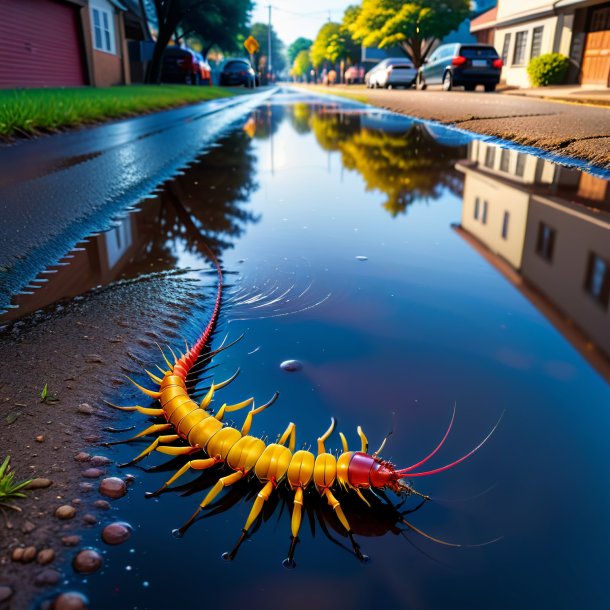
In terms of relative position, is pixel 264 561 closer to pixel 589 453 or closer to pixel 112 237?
pixel 589 453

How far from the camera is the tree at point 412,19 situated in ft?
138

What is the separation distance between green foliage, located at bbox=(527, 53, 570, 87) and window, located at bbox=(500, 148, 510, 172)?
20.5 m

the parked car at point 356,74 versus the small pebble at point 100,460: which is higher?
the parked car at point 356,74

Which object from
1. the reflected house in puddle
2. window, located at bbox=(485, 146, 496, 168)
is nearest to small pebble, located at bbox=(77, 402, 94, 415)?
the reflected house in puddle

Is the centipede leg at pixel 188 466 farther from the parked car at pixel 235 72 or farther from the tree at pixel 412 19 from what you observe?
the tree at pixel 412 19

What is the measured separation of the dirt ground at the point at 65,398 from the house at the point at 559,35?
81.0ft

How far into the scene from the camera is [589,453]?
1.59 m

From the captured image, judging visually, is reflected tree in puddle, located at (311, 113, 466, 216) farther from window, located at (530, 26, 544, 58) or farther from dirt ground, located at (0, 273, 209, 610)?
window, located at (530, 26, 544, 58)

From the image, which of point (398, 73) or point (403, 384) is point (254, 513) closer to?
point (403, 384)

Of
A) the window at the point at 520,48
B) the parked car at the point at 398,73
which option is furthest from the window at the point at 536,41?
the parked car at the point at 398,73

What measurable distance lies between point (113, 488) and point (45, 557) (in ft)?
0.84

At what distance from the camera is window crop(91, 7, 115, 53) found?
2420cm

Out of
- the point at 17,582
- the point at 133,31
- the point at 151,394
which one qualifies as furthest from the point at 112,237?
the point at 133,31

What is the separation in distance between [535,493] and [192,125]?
466 inches
